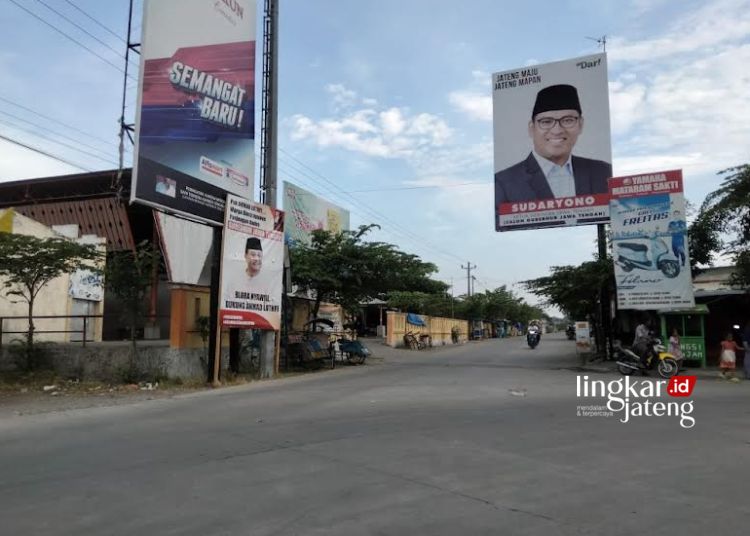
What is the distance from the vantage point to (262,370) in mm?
19281

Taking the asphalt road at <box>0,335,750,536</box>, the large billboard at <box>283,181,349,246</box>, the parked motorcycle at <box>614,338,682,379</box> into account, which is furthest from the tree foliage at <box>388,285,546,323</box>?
the asphalt road at <box>0,335,750,536</box>

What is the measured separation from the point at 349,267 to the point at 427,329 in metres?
23.2

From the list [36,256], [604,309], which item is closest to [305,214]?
[604,309]

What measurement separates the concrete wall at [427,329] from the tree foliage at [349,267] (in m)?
14.6

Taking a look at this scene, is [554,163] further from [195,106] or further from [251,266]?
[195,106]

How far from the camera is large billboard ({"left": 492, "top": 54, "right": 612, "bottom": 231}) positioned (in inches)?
1034

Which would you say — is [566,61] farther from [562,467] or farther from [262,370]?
[562,467]

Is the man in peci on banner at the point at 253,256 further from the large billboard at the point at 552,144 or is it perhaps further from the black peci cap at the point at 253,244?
the large billboard at the point at 552,144

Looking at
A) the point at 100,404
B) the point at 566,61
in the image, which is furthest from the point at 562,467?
the point at 566,61

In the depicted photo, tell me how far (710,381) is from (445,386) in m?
7.69

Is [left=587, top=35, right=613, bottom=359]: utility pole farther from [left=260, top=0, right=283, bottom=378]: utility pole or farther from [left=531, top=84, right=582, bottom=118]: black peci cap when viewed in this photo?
[left=260, top=0, right=283, bottom=378]: utility pole

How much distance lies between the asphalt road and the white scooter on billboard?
941 cm

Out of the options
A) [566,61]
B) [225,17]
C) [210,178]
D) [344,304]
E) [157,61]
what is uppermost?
[566,61]

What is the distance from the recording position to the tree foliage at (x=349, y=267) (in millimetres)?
23391
